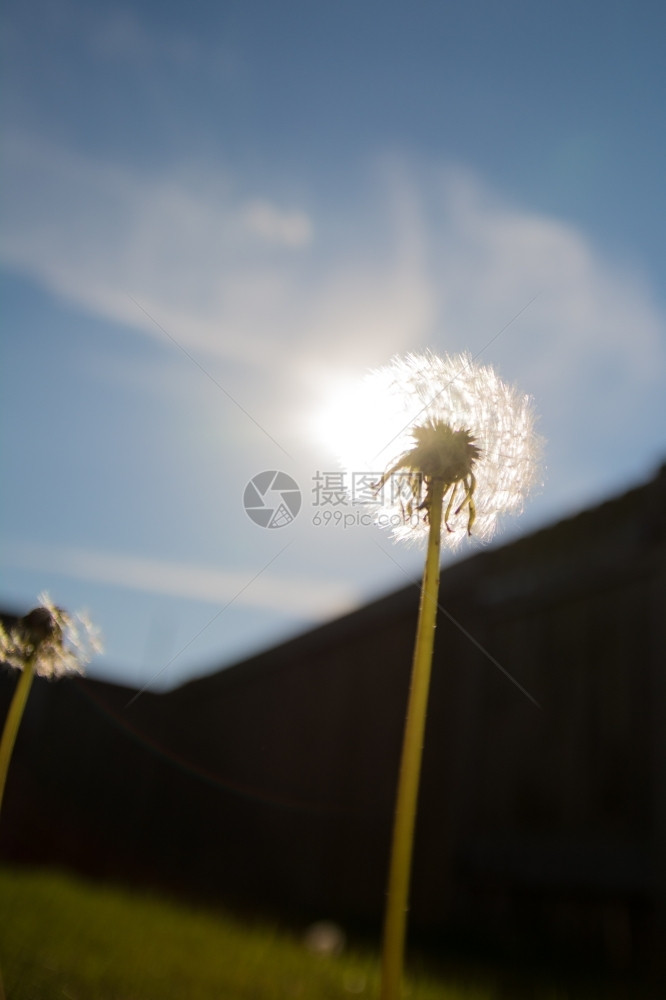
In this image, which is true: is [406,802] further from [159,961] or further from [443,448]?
[159,961]

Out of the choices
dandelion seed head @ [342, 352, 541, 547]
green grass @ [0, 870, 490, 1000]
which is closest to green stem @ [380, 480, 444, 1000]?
dandelion seed head @ [342, 352, 541, 547]

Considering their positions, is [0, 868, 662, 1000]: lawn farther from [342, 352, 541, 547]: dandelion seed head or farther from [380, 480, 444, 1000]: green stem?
[342, 352, 541, 547]: dandelion seed head

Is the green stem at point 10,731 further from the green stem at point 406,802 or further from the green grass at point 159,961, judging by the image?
the green stem at point 406,802

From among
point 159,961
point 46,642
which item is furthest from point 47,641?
point 159,961

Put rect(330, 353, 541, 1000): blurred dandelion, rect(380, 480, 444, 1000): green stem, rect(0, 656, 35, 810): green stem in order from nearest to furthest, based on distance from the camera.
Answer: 1. rect(380, 480, 444, 1000): green stem
2. rect(330, 353, 541, 1000): blurred dandelion
3. rect(0, 656, 35, 810): green stem

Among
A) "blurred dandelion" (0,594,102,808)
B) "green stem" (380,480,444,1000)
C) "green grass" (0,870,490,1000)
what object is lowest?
"green grass" (0,870,490,1000)

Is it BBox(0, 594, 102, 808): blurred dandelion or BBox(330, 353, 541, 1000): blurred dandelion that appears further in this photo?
BBox(0, 594, 102, 808): blurred dandelion

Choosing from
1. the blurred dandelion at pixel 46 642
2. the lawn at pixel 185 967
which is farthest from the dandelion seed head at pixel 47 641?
the lawn at pixel 185 967
